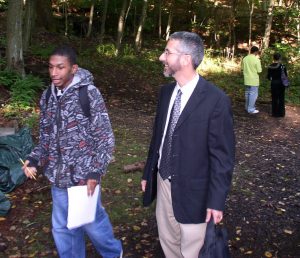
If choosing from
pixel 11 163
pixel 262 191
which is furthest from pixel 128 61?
pixel 262 191

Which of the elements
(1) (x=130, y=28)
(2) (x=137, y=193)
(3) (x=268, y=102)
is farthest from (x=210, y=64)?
(2) (x=137, y=193)

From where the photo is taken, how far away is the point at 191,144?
294cm

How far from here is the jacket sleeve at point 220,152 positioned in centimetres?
286

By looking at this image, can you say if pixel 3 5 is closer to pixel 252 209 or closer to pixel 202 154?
pixel 252 209

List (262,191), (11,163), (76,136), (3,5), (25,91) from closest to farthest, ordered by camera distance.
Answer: (76,136) < (11,163) < (262,191) < (25,91) < (3,5)

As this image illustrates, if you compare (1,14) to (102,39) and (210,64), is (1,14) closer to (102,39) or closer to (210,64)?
(102,39)

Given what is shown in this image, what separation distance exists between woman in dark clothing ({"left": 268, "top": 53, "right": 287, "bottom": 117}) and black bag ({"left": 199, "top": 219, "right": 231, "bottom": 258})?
8.23 m

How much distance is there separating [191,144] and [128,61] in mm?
13295

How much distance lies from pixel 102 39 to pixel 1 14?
18.1 feet

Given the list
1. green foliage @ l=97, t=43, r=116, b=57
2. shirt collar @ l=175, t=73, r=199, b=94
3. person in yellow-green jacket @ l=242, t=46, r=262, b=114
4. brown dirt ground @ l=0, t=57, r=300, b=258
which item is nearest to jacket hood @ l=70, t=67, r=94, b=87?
shirt collar @ l=175, t=73, r=199, b=94

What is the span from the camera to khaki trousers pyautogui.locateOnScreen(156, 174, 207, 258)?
315cm

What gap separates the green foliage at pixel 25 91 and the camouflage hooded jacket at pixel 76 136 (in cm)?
600

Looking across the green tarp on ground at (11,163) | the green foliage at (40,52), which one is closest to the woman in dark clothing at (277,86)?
the green tarp on ground at (11,163)

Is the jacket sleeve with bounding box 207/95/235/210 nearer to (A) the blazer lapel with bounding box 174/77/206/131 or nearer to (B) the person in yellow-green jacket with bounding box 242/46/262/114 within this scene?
(A) the blazer lapel with bounding box 174/77/206/131
